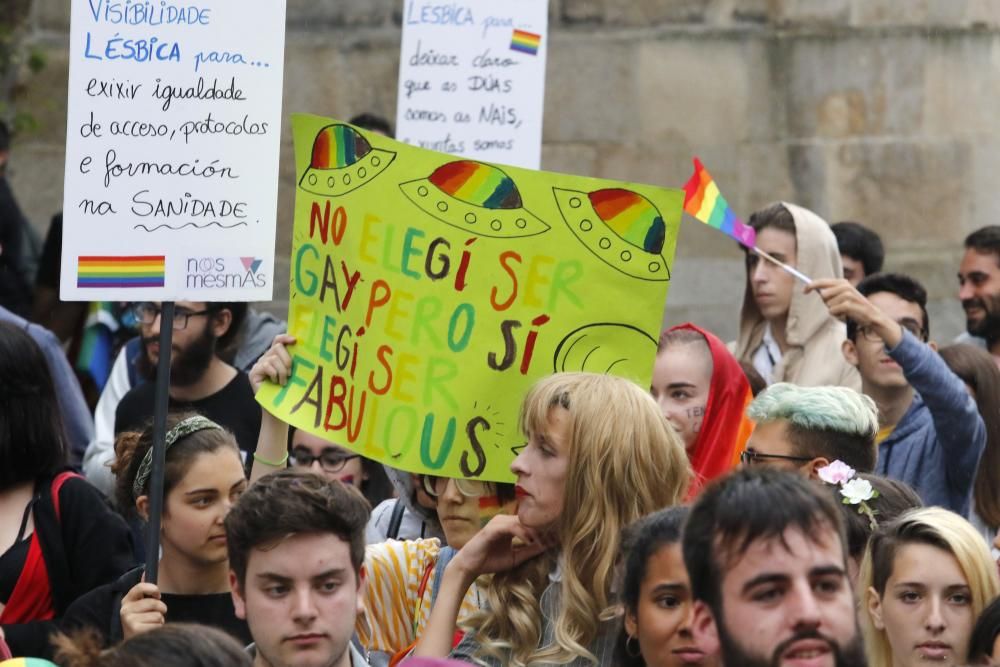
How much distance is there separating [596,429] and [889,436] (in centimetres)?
235

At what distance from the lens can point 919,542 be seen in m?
5.06

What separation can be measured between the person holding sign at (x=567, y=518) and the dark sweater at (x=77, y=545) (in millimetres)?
1162

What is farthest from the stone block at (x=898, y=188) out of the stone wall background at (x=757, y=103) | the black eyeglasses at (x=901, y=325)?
the black eyeglasses at (x=901, y=325)

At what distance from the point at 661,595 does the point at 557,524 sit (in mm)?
565

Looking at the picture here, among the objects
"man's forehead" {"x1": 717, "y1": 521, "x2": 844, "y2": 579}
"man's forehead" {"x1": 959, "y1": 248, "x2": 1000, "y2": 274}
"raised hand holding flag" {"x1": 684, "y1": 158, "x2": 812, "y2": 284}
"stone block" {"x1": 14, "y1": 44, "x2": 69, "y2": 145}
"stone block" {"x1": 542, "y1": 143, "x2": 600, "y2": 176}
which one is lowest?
"man's forehead" {"x1": 717, "y1": 521, "x2": 844, "y2": 579}

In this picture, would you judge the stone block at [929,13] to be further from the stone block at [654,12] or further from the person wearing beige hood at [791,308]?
the person wearing beige hood at [791,308]

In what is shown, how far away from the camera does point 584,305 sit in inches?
211

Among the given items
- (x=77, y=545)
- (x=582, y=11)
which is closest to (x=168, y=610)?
(x=77, y=545)

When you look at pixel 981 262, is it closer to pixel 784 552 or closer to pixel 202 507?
pixel 202 507

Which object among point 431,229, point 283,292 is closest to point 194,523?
point 431,229

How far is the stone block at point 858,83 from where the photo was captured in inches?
391

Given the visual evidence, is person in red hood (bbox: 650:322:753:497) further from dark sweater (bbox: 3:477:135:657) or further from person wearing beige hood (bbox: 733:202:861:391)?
dark sweater (bbox: 3:477:135:657)

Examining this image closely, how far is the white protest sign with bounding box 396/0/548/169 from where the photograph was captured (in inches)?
324

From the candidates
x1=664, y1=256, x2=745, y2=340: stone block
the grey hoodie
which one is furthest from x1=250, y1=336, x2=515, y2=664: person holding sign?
x1=664, y1=256, x2=745, y2=340: stone block
